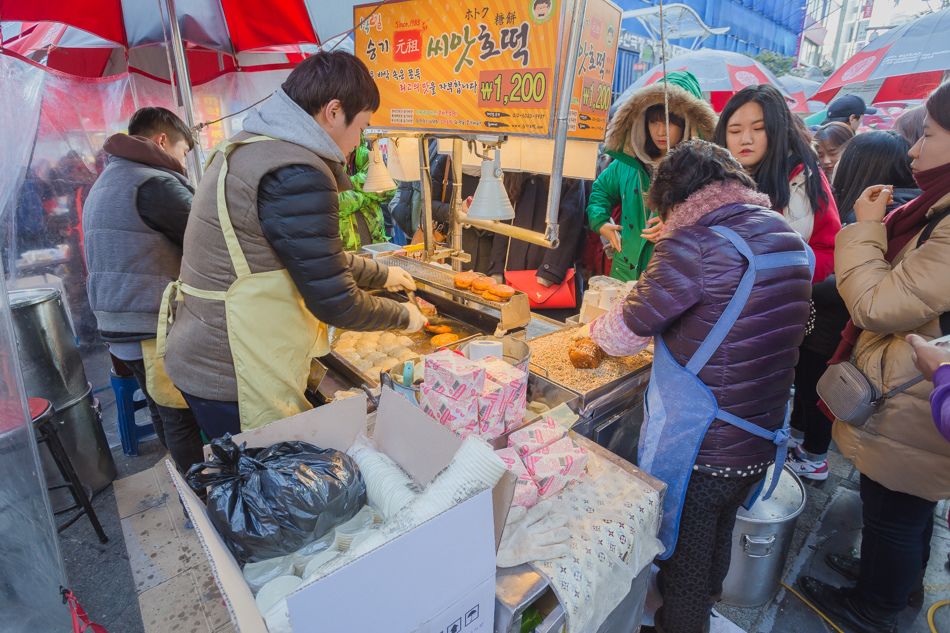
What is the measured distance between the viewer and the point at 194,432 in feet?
8.62

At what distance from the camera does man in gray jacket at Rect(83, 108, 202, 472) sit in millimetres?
2385

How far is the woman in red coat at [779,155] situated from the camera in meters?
2.35

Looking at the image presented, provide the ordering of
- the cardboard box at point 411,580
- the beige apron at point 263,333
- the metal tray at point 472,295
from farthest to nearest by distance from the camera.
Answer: the metal tray at point 472,295
the beige apron at point 263,333
the cardboard box at point 411,580

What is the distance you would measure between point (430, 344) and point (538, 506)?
1.24 metres

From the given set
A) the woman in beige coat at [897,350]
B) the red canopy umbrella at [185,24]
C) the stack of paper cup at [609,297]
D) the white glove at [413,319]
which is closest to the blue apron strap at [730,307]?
the woman in beige coat at [897,350]

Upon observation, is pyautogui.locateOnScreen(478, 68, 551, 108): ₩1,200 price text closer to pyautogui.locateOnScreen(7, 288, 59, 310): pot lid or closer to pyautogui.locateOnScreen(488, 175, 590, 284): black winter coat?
pyautogui.locateOnScreen(488, 175, 590, 284): black winter coat

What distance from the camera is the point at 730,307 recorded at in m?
1.59

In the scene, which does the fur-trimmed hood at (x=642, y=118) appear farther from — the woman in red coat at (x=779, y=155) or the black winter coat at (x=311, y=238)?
the black winter coat at (x=311, y=238)

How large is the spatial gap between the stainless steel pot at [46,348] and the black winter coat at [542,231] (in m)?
3.45

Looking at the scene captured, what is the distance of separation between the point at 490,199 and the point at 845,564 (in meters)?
2.85

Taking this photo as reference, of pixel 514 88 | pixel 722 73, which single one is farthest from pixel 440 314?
pixel 722 73

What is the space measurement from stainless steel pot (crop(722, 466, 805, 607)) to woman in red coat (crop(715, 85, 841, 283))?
142 cm

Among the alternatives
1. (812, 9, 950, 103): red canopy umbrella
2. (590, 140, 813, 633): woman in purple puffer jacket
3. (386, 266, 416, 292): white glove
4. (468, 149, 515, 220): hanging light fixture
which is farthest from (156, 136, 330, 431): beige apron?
(812, 9, 950, 103): red canopy umbrella

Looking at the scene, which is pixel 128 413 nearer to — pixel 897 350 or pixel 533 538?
pixel 533 538
